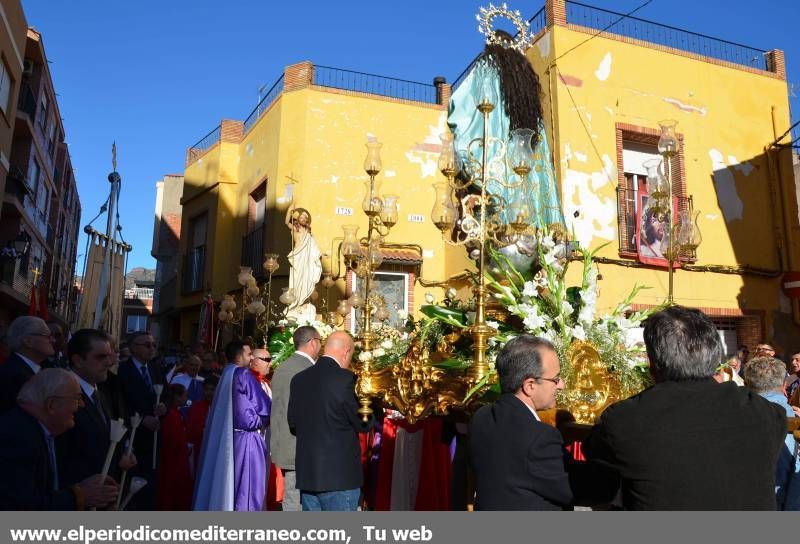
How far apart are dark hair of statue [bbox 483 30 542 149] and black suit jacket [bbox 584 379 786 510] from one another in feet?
14.4

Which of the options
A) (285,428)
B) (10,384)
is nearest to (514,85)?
(285,428)

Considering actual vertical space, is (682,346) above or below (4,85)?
below

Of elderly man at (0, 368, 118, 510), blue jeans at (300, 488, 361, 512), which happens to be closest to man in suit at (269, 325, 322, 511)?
blue jeans at (300, 488, 361, 512)

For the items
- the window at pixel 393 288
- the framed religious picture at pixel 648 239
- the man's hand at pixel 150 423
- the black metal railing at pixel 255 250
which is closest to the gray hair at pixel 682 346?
the man's hand at pixel 150 423

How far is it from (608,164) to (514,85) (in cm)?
→ 485

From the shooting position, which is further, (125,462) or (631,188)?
(631,188)

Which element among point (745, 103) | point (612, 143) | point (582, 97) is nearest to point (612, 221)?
point (612, 143)

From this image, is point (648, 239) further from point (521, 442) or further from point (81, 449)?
point (81, 449)

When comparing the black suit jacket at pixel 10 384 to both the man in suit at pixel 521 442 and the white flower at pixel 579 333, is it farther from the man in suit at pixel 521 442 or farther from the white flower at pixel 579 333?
the white flower at pixel 579 333

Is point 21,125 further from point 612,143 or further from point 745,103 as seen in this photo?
point 745,103

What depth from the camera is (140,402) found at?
498cm

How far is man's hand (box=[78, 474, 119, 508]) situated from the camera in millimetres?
2391

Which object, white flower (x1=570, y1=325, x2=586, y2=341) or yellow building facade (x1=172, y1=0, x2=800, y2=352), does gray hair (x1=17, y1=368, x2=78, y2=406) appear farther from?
yellow building facade (x1=172, y1=0, x2=800, y2=352)

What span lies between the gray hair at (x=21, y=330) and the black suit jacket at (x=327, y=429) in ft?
4.88
